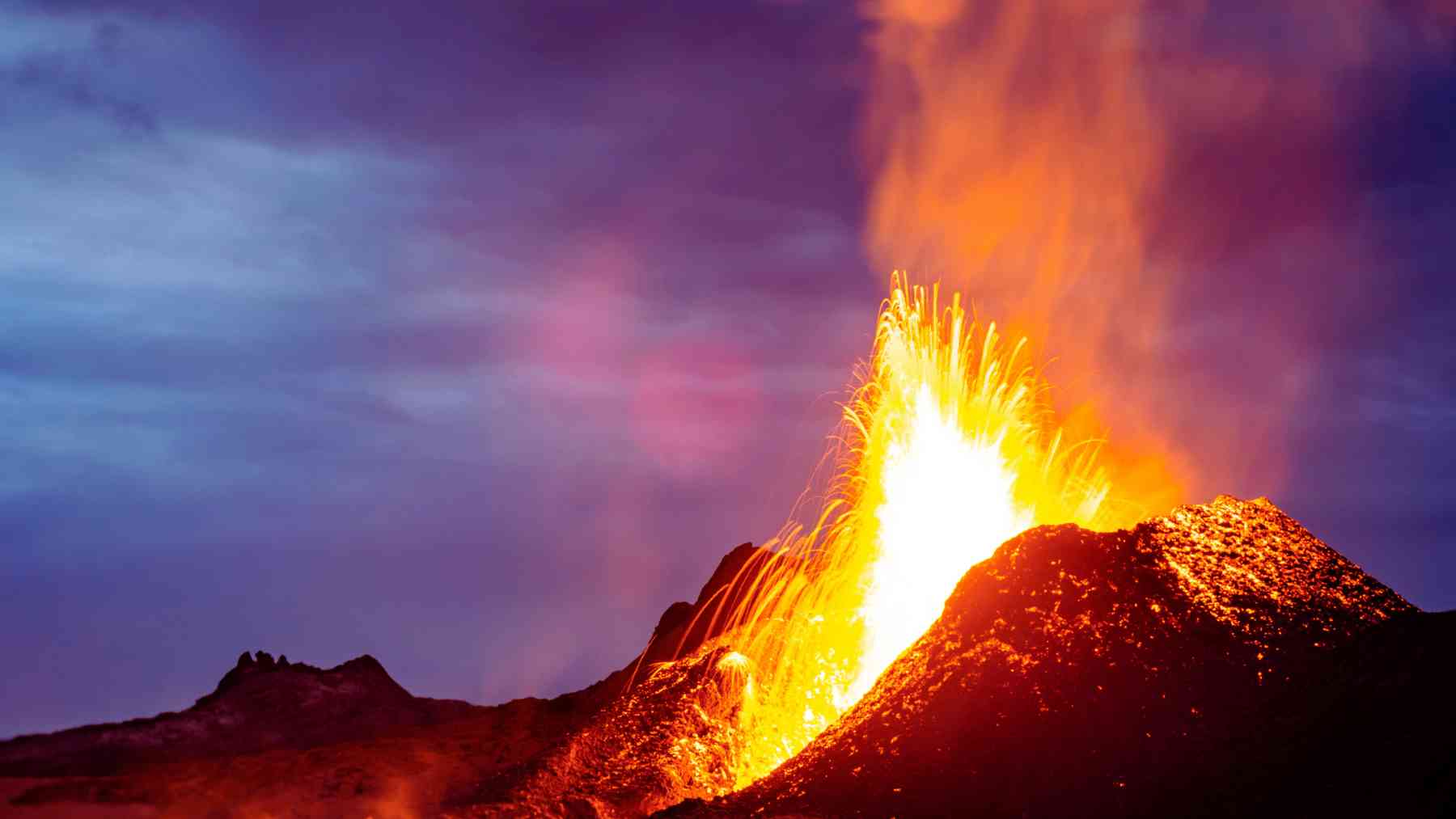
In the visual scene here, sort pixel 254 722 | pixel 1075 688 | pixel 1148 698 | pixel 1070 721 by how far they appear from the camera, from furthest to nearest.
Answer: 1. pixel 254 722
2. pixel 1075 688
3. pixel 1148 698
4. pixel 1070 721

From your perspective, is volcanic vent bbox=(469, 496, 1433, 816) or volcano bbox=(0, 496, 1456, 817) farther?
volcanic vent bbox=(469, 496, 1433, 816)

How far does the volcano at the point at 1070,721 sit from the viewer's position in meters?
17.9

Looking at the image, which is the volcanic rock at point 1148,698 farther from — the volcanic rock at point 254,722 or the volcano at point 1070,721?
the volcanic rock at point 254,722

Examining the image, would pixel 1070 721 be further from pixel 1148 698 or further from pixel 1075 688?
pixel 1148 698

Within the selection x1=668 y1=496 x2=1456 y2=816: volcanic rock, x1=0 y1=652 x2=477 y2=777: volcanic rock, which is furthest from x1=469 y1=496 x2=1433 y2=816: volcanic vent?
x1=0 y1=652 x2=477 y2=777: volcanic rock

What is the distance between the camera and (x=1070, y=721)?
19.2 m

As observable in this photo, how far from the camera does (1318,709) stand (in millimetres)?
18781

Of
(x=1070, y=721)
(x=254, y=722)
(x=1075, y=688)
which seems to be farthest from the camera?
(x=254, y=722)

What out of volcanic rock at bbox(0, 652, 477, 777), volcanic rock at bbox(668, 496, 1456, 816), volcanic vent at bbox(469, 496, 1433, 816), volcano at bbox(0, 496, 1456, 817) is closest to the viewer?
volcanic rock at bbox(668, 496, 1456, 816)

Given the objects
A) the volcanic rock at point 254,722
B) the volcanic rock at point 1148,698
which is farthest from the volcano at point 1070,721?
the volcanic rock at point 254,722

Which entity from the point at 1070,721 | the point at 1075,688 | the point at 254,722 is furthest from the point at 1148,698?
the point at 254,722

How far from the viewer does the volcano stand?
1788cm

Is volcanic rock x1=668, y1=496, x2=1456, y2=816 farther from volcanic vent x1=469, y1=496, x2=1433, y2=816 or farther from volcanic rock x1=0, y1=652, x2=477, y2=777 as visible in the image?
volcanic rock x1=0, y1=652, x2=477, y2=777

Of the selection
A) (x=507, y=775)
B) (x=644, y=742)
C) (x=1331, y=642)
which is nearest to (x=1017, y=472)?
(x=1331, y=642)
